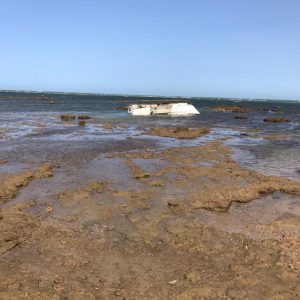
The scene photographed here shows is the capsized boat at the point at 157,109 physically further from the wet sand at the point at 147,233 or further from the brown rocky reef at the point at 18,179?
the brown rocky reef at the point at 18,179

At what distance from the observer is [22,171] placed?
17750 millimetres

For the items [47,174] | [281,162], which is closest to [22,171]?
[47,174]

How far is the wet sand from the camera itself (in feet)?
24.8

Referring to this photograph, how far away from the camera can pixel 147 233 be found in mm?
10320

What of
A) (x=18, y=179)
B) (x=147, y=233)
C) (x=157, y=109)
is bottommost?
(x=157, y=109)

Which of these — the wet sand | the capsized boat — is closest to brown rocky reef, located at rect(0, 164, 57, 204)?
the wet sand

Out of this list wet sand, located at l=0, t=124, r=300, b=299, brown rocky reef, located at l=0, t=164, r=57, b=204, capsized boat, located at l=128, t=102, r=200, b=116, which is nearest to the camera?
wet sand, located at l=0, t=124, r=300, b=299

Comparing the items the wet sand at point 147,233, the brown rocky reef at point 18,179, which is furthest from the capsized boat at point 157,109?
the brown rocky reef at point 18,179

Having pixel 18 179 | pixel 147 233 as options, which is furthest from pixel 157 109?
pixel 147 233

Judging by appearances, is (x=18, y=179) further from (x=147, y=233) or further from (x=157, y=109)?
(x=157, y=109)

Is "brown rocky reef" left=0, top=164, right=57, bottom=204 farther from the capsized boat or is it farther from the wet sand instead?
the capsized boat

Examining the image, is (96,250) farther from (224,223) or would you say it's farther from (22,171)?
(22,171)

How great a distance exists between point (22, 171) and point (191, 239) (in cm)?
1104

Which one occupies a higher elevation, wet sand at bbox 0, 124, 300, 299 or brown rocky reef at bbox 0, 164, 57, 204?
wet sand at bbox 0, 124, 300, 299
